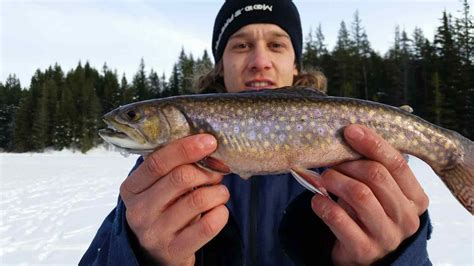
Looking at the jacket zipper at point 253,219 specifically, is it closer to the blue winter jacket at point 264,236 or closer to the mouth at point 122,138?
the blue winter jacket at point 264,236

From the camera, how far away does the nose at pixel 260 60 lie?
3.96 meters

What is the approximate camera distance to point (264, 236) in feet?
11.3

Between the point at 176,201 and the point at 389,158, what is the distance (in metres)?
1.35

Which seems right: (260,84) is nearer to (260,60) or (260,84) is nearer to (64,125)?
(260,60)

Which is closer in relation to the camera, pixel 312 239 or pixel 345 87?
pixel 312 239

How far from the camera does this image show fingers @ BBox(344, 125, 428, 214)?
238cm

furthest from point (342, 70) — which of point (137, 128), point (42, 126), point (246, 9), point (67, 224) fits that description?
point (137, 128)

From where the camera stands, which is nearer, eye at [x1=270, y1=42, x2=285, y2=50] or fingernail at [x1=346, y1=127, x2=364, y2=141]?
fingernail at [x1=346, y1=127, x2=364, y2=141]

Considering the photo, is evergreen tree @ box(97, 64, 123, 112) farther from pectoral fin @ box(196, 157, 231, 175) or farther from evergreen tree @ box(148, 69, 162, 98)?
pectoral fin @ box(196, 157, 231, 175)

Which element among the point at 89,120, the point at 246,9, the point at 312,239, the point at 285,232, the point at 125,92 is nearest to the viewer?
the point at 285,232

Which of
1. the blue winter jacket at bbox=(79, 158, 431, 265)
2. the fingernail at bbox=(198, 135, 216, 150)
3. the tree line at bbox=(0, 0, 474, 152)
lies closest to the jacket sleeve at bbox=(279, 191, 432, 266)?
the blue winter jacket at bbox=(79, 158, 431, 265)

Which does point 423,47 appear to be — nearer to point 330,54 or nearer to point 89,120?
point 330,54

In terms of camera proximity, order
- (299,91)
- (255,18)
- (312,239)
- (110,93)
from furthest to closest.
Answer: (110,93)
(255,18)
(312,239)
(299,91)

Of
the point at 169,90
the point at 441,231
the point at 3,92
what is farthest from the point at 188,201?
the point at 3,92
